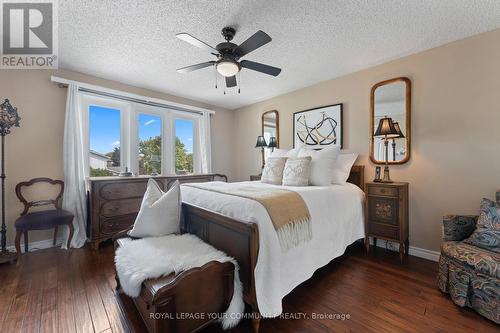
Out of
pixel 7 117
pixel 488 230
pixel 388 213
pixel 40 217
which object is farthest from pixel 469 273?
pixel 7 117

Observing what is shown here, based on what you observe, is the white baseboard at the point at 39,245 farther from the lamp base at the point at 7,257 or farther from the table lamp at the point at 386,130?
the table lamp at the point at 386,130

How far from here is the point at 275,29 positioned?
7.16 ft

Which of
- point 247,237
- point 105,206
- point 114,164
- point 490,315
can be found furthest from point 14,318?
point 490,315

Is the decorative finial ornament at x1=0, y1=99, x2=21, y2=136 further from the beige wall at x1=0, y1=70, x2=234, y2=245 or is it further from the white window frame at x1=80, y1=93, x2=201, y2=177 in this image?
the white window frame at x1=80, y1=93, x2=201, y2=177

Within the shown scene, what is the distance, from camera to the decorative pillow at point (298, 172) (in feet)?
8.80

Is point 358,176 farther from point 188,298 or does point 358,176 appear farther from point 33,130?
point 33,130

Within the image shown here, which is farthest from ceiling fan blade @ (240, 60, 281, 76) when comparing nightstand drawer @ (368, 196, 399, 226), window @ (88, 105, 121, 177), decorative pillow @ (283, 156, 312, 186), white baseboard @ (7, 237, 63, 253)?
white baseboard @ (7, 237, 63, 253)

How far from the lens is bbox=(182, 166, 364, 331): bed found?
1.49 metres

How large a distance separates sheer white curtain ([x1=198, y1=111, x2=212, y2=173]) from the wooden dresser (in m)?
1.45

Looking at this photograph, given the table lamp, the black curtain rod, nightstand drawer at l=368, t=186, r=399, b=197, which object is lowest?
nightstand drawer at l=368, t=186, r=399, b=197

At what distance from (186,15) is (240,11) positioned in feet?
1.64

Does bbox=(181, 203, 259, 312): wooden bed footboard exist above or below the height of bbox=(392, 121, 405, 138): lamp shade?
below

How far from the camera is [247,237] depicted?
1.53 meters

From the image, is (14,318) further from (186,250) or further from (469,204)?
(469,204)
